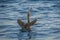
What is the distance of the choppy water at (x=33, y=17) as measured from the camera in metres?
8.34

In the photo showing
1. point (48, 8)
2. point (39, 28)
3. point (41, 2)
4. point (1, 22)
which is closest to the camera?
point (39, 28)

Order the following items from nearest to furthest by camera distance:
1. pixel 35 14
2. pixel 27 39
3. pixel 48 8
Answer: pixel 27 39 < pixel 35 14 < pixel 48 8

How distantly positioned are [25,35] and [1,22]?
1.96 m

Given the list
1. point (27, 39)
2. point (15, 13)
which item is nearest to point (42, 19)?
point (15, 13)

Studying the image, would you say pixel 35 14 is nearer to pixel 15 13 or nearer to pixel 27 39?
pixel 15 13

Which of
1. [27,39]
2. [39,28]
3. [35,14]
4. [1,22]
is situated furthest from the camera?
[35,14]

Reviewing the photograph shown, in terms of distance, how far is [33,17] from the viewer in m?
10.7

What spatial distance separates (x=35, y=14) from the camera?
11.1 m

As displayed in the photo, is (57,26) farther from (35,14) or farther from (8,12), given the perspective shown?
(8,12)

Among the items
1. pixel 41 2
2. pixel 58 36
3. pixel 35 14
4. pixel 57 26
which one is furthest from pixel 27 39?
pixel 41 2

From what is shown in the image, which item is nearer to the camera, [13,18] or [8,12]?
[13,18]

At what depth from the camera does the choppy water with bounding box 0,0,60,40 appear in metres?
8.34

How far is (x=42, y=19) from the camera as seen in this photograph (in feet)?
33.7

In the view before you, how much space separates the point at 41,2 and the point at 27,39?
5.62 meters
